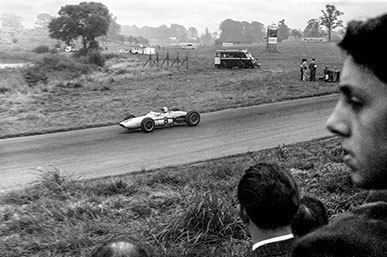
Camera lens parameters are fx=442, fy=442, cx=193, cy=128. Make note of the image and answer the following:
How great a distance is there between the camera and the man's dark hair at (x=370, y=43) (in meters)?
0.66

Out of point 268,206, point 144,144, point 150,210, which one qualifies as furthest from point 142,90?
point 268,206

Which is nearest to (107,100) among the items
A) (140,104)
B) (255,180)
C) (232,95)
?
(140,104)

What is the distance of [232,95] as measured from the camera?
1797 cm

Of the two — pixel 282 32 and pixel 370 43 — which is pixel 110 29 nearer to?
pixel 282 32

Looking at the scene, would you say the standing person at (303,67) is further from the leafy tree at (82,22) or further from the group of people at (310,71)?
the leafy tree at (82,22)

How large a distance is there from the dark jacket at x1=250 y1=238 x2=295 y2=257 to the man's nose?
394mm

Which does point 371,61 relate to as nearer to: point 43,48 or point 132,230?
point 132,230

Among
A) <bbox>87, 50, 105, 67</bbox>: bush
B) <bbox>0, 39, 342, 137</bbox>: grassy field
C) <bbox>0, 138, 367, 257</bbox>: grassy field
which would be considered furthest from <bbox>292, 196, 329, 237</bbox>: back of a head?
<bbox>87, 50, 105, 67</bbox>: bush

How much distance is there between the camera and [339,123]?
2.28ft

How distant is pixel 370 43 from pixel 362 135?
14cm

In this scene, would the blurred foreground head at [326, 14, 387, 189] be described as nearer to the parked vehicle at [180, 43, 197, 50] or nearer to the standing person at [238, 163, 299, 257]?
the standing person at [238, 163, 299, 257]

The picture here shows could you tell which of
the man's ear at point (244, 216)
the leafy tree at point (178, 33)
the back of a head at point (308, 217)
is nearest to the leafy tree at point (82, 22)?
the leafy tree at point (178, 33)

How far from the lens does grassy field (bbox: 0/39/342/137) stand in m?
14.2

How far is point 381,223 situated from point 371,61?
0.83 feet
